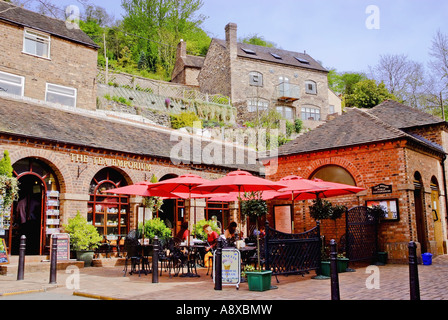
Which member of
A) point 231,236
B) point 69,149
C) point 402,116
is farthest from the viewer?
point 402,116

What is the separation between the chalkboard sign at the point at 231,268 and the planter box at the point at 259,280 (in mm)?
293

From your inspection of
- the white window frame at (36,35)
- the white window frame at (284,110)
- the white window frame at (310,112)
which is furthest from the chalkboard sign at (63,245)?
the white window frame at (310,112)

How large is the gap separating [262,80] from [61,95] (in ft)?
74.7

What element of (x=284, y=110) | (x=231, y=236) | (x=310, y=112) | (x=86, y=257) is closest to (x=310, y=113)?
(x=310, y=112)

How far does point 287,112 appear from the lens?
136 feet

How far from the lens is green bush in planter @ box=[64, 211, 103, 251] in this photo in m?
13.1

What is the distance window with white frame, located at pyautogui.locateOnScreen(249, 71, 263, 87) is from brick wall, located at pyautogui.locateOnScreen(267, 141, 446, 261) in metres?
23.4

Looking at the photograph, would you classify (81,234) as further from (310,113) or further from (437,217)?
(310,113)

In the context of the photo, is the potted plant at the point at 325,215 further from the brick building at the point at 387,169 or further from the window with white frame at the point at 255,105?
the window with white frame at the point at 255,105

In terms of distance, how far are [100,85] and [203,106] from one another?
8185 millimetres

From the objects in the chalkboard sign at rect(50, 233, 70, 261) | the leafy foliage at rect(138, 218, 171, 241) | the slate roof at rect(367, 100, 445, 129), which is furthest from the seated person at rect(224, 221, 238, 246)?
the slate roof at rect(367, 100, 445, 129)

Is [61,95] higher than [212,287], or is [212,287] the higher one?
[61,95]

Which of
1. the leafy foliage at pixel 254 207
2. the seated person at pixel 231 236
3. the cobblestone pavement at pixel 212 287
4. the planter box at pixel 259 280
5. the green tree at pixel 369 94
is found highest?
the green tree at pixel 369 94

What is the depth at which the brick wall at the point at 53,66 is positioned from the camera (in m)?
19.1
